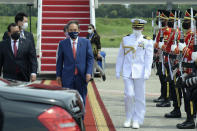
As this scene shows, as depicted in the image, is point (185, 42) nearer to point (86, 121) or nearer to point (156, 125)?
point (156, 125)

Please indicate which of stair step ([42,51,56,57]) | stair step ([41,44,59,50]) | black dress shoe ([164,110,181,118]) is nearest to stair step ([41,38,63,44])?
stair step ([41,44,59,50])

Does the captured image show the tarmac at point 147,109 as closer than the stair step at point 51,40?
Yes

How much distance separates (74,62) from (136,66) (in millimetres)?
1376

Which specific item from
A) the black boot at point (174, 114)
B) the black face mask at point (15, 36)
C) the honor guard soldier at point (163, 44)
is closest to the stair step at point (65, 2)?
the honor guard soldier at point (163, 44)

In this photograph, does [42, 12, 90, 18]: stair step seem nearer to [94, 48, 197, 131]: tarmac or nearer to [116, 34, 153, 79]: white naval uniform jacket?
[94, 48, 197, 131]: tarmac

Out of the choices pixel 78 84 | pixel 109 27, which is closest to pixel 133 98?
pixel 78 84

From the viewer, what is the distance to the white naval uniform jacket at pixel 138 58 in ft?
30.8

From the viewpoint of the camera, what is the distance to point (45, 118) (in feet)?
16.0

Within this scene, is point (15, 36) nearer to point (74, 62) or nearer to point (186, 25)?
point (74, 62)

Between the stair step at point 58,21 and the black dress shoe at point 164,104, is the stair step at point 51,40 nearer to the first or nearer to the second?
the stair step at point 58,21

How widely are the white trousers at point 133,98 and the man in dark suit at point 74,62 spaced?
3.55 feet

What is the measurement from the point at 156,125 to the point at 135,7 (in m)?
121

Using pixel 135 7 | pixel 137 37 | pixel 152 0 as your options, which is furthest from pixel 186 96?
pixel 135 7

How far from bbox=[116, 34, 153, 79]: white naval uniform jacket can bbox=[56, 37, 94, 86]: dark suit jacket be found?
101 cm
